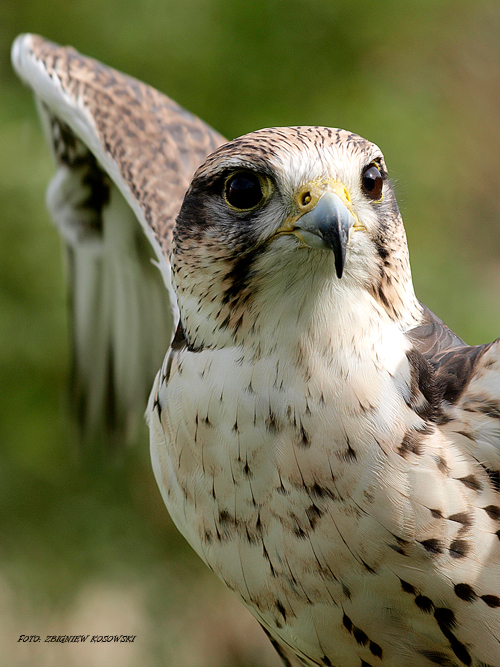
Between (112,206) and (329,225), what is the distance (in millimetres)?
2298

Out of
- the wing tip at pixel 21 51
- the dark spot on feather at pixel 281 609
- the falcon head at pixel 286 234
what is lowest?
the dark spot on feather at pixel 281 609

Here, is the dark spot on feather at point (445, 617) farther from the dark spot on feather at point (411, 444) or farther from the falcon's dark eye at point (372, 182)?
the falcon's dark eye at point (372, 182)

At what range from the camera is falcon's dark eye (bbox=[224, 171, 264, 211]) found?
5.80ft

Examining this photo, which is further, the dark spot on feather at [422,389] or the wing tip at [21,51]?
the wing tip at [21,51]

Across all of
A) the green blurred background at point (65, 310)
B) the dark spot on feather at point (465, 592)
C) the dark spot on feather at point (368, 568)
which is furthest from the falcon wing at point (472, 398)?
the green blurred background at point (65, 310)

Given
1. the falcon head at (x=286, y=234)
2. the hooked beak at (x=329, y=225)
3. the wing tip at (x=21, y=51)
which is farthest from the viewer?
the wing tip at (x=21, y=51)

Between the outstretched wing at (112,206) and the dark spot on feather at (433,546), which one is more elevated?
the outstretched wing at (112,206)

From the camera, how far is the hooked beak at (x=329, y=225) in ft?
5.21

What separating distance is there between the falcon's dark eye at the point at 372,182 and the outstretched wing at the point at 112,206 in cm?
127

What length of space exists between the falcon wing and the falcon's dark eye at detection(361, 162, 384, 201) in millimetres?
362

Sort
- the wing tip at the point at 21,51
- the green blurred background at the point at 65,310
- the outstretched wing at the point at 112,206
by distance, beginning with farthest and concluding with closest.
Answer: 1. the green blurred background at the point at 65,310
2. the wing tip at the point at 21,51
3. the outstretched wing at the point at 112,206

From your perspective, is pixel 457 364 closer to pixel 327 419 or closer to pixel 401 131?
pixel 327 419

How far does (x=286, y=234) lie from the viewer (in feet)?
5.69

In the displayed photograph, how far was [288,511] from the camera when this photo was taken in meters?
1.85
